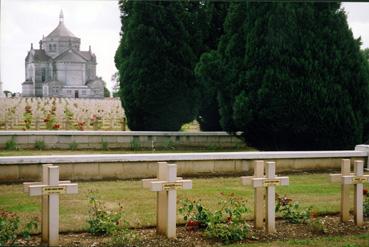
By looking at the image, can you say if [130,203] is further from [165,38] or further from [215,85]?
[165,38]

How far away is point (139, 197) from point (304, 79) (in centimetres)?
531

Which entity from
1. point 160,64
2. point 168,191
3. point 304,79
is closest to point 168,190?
point 168,191

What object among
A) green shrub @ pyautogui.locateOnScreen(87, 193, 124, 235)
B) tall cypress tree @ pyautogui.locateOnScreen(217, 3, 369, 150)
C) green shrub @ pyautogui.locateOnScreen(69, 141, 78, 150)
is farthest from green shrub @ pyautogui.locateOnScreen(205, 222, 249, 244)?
green shrub @ pyautogui.locateOnScreen(69, 141, 78, 150)

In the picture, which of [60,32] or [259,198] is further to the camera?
[60,32]

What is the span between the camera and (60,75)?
81.8 meters

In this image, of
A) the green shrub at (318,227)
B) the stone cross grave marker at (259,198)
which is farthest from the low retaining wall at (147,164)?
the green shrub at (318,227)

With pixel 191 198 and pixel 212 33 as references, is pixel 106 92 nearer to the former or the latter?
pixel 212 33

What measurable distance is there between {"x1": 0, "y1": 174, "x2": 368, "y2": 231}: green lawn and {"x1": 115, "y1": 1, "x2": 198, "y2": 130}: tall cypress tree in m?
6.02

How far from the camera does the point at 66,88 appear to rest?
267 feet

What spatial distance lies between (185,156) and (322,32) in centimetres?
458

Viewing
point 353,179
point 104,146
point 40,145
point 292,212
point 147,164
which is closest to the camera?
point 353,179

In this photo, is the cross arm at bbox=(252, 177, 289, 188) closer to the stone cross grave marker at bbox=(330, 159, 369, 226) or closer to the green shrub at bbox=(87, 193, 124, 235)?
the stone cross grave marker at bbox=(330, 159, 369, 226)

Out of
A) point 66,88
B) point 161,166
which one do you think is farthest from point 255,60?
point 66,88

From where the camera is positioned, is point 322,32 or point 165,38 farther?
point 165,38
